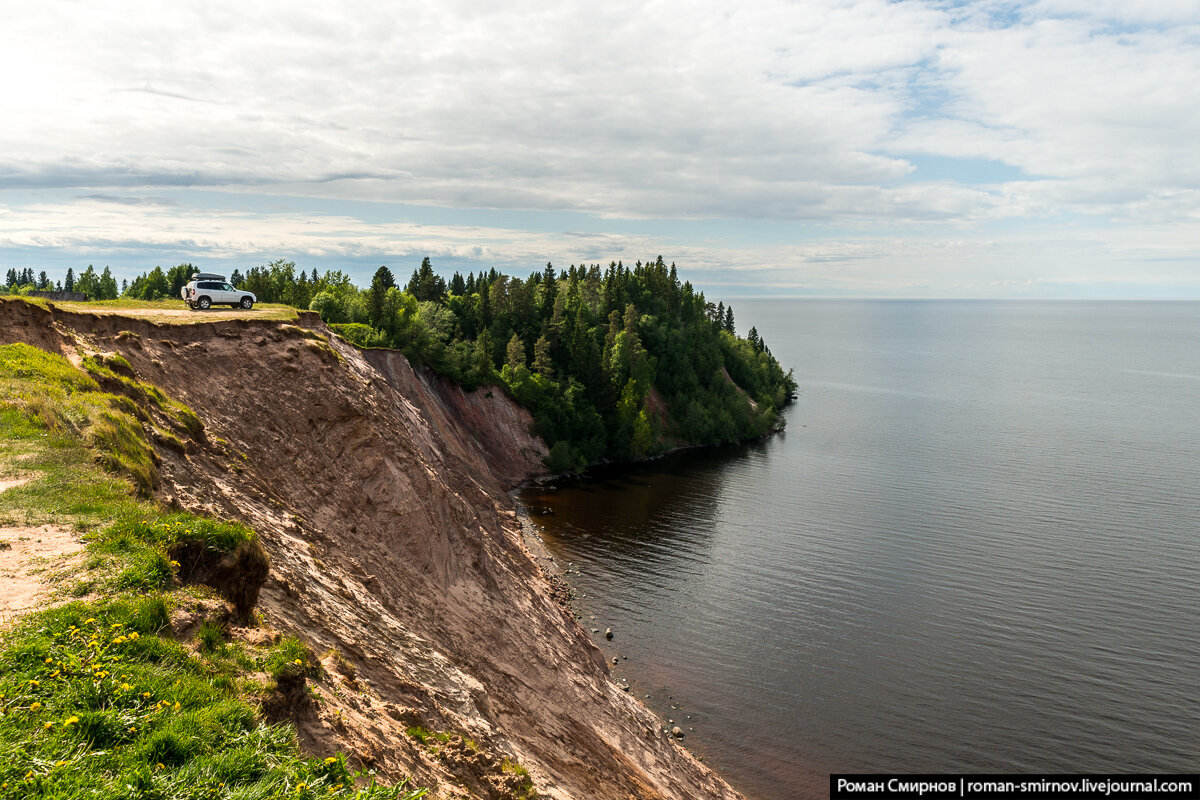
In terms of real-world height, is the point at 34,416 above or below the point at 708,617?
above

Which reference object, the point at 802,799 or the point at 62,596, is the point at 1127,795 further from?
the point at 62,596

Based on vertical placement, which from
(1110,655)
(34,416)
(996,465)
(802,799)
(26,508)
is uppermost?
(34,416)

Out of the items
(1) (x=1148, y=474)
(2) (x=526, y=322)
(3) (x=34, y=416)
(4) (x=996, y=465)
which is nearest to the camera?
(3) (x=34, y=416)

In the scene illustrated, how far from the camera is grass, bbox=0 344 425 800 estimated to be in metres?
7.29

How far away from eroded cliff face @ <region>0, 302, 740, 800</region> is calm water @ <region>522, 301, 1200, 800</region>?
25.7 feet

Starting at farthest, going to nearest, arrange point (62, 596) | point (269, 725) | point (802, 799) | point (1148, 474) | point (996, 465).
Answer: point (996, 465)
point (1148, 474)
point (802, 799)
point (62, 596)
point (269, 725)

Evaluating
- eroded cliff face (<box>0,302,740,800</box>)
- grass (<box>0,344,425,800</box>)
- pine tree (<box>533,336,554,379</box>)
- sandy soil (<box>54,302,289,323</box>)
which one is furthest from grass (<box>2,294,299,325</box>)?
Answer: pine tree (<box>533,336,554,379</box>)

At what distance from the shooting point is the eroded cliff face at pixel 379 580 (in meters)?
15.2

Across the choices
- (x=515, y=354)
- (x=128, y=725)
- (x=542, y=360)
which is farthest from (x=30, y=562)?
(x=542, y=360)

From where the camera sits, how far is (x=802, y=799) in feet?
95.8

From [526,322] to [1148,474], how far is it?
78.1 meters

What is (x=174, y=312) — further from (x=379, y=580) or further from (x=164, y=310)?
(x=379, y=580)

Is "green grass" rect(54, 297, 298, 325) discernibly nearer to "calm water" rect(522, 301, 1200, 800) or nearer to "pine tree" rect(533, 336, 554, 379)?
"calm water" rect(522, 301, 1200, 800)

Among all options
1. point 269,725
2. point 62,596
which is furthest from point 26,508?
point 269,725
